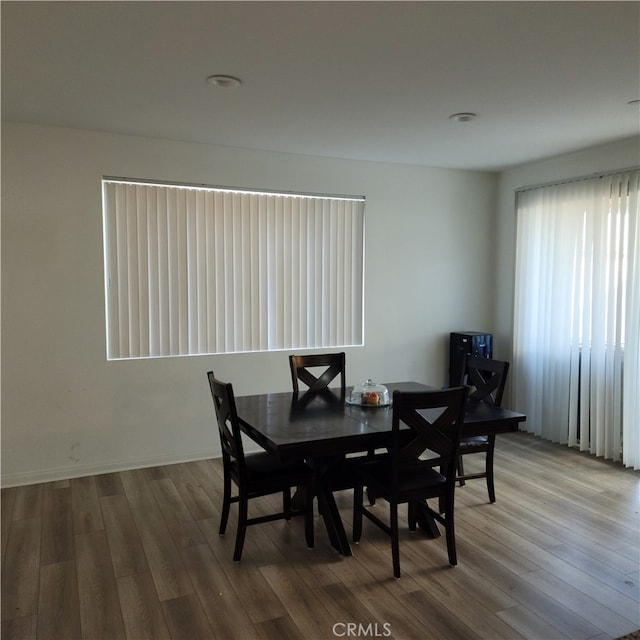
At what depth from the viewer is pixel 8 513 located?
331 cm

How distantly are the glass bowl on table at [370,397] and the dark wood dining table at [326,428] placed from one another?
1.6 inches

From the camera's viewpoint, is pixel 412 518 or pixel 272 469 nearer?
pixel 272 469

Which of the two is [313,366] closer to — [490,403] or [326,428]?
[326,428]

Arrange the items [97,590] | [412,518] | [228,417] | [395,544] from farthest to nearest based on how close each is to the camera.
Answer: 1. [412,518]
2. [228,417]
3. [395,544]
4. [97,590]

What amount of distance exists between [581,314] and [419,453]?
2684mm

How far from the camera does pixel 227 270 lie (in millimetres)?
4441

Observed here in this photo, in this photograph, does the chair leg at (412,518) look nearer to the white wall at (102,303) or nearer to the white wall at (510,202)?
the white wall at (102,303)

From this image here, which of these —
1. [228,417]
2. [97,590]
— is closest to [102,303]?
[228,417]

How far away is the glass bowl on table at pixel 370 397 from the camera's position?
3168mm

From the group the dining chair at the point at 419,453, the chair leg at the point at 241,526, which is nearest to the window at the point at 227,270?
the chair leg at the point at 241,526

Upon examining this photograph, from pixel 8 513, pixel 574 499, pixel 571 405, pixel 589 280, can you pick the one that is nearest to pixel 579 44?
pixel 589 280

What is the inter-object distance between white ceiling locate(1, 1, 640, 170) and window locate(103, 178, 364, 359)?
61 centimetres

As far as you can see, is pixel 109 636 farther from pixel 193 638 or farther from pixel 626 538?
pixel 626 538

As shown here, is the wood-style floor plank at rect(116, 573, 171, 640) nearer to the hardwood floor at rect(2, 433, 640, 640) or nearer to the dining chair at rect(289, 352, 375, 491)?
the hardwood floor at rect(2, 433, 640, 640)
